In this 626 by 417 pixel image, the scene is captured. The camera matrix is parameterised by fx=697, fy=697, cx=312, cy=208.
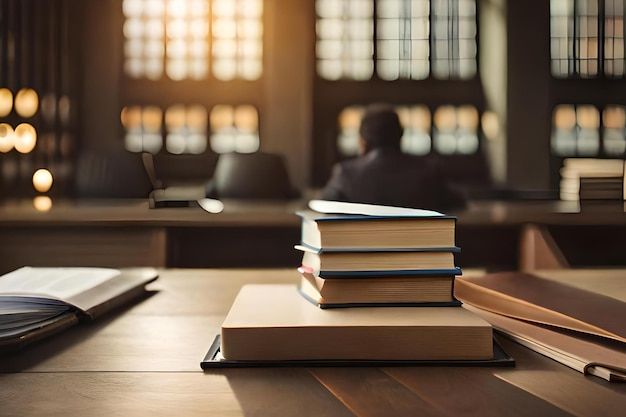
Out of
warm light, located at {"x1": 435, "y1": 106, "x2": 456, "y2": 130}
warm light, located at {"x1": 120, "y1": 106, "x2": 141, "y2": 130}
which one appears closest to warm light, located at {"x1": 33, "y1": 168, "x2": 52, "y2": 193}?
warm light, located at {"x1": 120, "y1": 106, "x2": 141, "y2": 130}

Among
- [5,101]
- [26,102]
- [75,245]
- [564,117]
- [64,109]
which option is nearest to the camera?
[75,245]

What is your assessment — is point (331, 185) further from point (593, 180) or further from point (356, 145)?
point (356, 145)

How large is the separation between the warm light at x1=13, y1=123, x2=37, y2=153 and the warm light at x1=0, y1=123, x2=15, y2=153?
0.06m

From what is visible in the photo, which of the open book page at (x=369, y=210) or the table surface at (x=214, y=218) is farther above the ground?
the open book page at (x=369, y=210)

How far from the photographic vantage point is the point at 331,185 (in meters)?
→ 2.94

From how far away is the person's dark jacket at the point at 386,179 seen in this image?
9.62ft

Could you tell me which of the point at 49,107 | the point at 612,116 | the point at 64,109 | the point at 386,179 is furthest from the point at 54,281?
the point at 612,116

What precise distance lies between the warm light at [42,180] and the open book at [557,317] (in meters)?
5.23

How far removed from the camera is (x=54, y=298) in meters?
0.68

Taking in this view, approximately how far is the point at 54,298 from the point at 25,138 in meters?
5.08

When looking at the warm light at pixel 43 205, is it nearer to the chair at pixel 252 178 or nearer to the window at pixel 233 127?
the chair at pixel 252 178

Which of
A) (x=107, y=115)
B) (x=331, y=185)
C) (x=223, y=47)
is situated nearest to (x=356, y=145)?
(x=223, y=47)

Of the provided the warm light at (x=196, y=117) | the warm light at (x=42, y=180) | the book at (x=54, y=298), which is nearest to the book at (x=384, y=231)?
the book at (x=54, y=298)

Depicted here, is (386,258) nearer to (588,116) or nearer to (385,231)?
(385,231)
